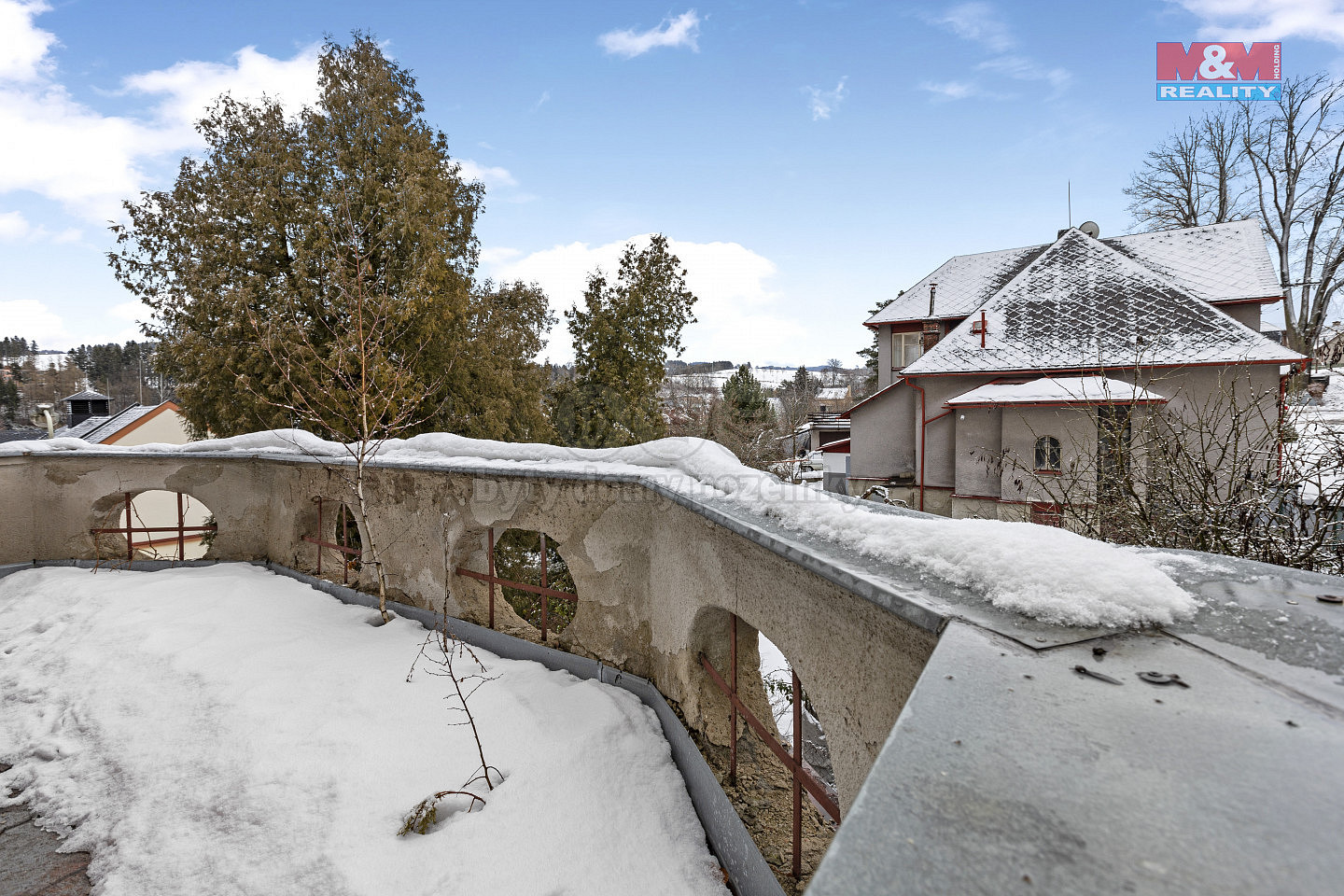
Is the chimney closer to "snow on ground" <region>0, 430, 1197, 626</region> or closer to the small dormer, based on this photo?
"snow on ground" <region>0, 430, 1197, 626</region>

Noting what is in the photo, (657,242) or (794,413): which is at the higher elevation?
(657,242)

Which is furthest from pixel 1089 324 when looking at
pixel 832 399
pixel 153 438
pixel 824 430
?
pixel 832 399

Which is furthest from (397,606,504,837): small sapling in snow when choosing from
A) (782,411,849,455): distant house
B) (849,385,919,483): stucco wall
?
(782,411,849,455): distant house

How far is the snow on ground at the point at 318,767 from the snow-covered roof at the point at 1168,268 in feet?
58.3

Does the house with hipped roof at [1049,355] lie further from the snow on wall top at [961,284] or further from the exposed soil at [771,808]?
the exposed soil at [771,808]

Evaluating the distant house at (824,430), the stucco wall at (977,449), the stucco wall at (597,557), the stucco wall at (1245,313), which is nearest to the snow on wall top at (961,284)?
the stucco wall at (1245,313)

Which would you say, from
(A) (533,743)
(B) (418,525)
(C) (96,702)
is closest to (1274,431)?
(A) (533,743)

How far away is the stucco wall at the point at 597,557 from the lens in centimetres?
195

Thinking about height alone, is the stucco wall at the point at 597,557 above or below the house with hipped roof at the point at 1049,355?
below

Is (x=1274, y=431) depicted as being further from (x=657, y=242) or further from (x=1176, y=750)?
(x=657, y=242)

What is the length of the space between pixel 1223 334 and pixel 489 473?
15313mm

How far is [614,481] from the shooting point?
4.25 m

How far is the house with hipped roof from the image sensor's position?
39.2 ft

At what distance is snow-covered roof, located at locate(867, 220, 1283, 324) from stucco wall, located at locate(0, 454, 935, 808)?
55.0ft
